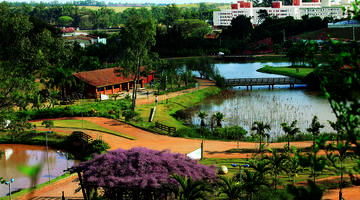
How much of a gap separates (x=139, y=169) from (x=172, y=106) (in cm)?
3275

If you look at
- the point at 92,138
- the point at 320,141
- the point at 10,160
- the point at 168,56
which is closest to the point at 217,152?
the point at 92,138

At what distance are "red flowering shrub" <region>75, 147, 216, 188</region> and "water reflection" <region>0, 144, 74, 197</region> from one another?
9.13 metres

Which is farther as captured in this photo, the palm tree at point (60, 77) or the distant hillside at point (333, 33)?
the distant hillside at point (333, 33)

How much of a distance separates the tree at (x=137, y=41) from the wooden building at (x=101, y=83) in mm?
5413

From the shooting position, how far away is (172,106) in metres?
56.5

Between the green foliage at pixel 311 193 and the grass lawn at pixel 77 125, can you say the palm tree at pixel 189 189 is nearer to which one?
the green foliage at pixel 311 193

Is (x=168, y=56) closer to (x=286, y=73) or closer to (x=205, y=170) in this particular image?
(x=286, y=73)

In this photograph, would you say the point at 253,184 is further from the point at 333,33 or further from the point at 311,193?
the point at 333,33

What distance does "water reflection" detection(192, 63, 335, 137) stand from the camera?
4821cm

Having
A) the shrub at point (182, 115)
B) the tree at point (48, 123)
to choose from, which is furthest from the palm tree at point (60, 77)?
the shrub at point (182, 115)

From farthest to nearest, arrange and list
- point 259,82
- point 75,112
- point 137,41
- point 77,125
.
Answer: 1. point 259,82
2. point 137,41
3. point 75,112
4. point 77,125

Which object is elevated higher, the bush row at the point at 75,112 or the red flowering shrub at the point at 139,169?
the red flowering shrub at the point at 139,169

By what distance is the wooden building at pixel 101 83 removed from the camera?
60.9 m

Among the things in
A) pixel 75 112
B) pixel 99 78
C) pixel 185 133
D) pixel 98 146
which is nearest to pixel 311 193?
→ pixel 98 146
